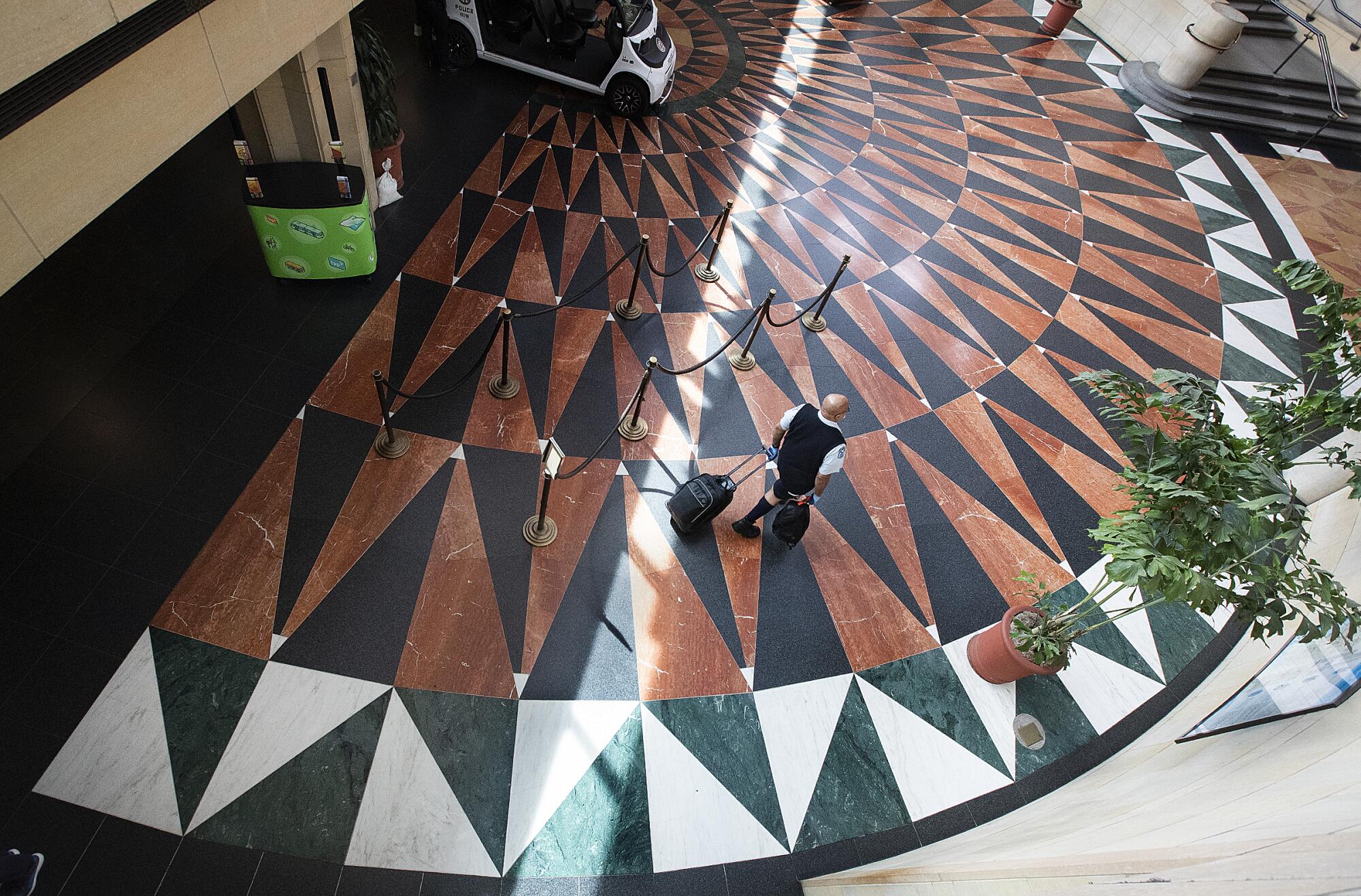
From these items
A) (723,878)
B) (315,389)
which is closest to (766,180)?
(315,389)

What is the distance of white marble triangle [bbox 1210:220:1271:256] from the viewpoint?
747cm

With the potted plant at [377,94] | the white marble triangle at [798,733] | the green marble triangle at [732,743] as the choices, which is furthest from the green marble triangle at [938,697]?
the potted plant at [377,94]

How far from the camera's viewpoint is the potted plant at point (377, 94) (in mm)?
5531

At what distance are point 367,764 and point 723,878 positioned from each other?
186 centimetres

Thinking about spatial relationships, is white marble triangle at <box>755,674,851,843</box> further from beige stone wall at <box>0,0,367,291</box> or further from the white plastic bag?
the white plastic bag

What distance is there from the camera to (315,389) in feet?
15.5

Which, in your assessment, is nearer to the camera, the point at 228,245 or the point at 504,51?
the point at 228,245

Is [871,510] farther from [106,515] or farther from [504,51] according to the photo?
[504,51]

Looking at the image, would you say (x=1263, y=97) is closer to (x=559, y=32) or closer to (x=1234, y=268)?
(x=1234, y=268)

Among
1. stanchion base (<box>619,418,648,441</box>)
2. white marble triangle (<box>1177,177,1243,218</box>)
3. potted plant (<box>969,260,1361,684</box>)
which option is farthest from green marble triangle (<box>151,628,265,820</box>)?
white marble triangle (<box>1177,177,1243,218</box>)

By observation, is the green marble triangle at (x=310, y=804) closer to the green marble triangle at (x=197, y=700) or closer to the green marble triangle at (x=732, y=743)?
the green marble triangle at (x=197, y=700)

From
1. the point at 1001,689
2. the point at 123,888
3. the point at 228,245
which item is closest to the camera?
the point at 123,888

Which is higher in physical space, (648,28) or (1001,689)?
(648,28)

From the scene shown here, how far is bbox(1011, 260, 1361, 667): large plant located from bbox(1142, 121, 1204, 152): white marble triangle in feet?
23.5
